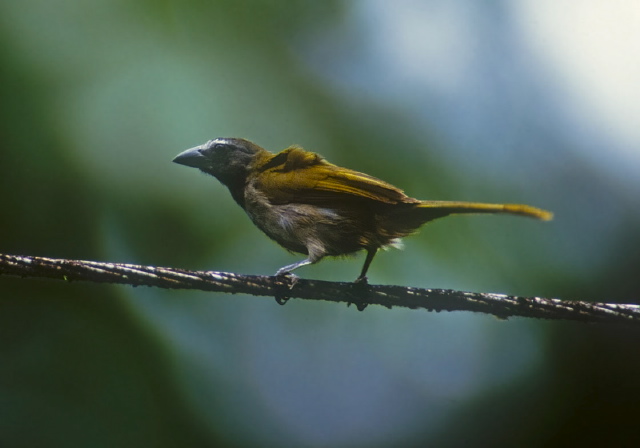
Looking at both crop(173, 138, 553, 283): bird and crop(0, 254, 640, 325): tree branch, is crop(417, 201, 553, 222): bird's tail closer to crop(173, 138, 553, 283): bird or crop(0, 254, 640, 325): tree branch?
crop(173, 138, 553, 283): bird

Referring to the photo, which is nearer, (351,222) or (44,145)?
(351,222)

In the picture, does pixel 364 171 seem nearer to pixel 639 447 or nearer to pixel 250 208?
pixel 250 208

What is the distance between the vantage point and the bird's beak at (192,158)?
286cm

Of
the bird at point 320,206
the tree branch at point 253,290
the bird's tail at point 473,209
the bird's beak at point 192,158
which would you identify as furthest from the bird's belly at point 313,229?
the tree branch at point 253,290

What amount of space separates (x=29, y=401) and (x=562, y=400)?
2221 mm

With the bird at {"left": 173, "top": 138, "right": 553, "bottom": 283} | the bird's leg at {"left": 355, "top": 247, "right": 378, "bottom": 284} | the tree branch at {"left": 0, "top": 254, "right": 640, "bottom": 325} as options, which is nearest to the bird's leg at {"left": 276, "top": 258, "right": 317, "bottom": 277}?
the bird at {"left": 173, "top": 138, "right": 553, "bottom": 283}

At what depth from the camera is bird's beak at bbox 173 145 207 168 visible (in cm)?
286

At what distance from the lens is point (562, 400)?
98.1 inches

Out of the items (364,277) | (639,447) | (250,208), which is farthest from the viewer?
(250,208)

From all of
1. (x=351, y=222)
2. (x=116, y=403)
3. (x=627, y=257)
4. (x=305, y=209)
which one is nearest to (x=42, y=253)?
(x=116, y=403)

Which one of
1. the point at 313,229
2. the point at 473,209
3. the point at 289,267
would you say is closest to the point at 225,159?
the point at 313,229

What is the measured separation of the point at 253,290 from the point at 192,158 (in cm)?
109

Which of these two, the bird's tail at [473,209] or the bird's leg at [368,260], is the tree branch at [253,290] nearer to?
the bird's tail at [473,209]

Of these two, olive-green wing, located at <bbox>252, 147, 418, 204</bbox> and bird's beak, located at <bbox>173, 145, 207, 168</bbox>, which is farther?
bird's beak, located at <bbox>173, 145, 207, 168</bbox>
